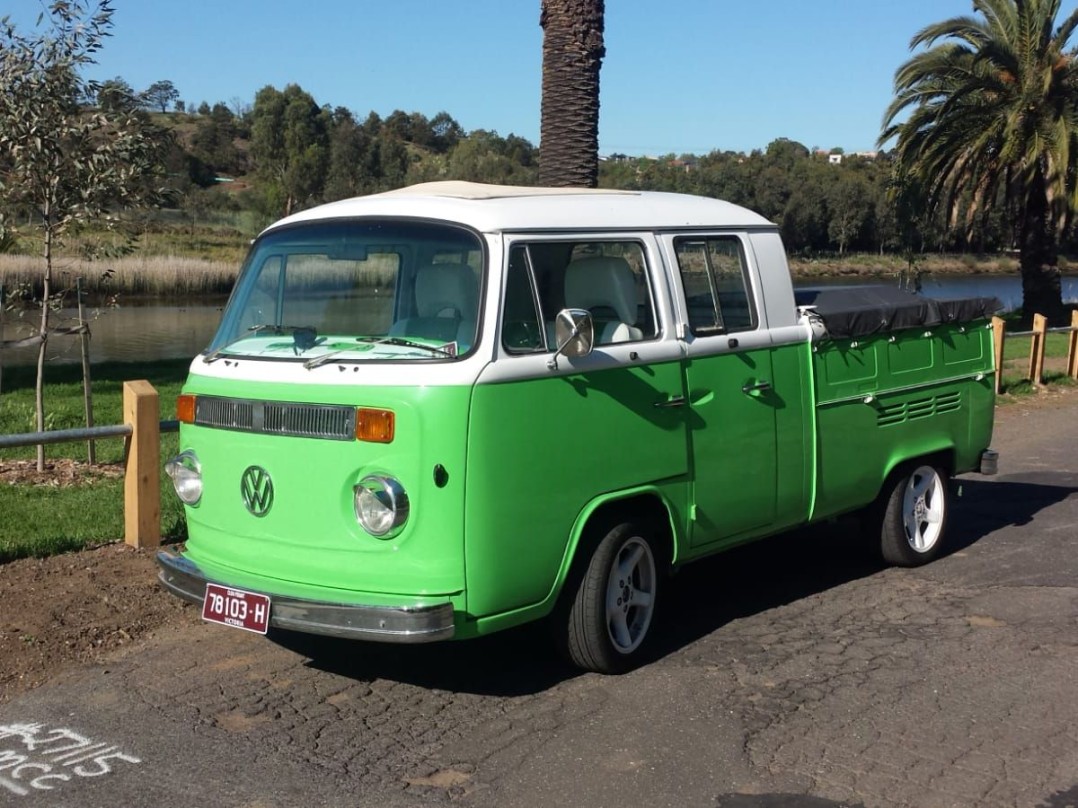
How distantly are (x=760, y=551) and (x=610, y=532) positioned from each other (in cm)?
308

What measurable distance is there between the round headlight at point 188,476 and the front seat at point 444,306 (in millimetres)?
1175

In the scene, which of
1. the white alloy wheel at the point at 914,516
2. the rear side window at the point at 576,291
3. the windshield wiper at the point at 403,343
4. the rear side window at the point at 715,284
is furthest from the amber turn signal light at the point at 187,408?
the white alloy wheel at the point at 914,516

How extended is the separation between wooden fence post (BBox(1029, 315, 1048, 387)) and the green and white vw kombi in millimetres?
11716

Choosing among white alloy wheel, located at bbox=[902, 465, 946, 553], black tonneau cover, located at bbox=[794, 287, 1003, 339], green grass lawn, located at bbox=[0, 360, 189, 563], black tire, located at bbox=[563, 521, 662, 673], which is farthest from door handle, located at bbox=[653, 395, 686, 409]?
green grass lawn, located at bbox=[0, 360, 189, 563]

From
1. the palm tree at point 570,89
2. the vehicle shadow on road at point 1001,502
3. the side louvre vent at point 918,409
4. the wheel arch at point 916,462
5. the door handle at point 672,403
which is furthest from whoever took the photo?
the palm tree at point 570,89

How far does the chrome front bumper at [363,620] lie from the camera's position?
4.91m

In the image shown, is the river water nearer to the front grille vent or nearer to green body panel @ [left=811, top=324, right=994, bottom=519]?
green body panel @ [left=811, top=324, right=994, bottom=519]

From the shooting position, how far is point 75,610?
21.8ft

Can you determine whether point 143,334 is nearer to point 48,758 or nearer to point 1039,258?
point 1039,258

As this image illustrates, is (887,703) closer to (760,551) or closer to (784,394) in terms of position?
(784,394)

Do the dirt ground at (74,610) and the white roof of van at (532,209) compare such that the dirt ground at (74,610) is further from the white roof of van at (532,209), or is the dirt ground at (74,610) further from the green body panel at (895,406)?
the green body panel at (895,406)

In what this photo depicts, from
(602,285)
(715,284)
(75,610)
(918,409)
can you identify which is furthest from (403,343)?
(918,409)

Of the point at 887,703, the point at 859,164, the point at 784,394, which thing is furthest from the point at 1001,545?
the point at 859,164

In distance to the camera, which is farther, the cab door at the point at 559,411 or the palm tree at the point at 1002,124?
the palm tree at the point at 1002,124
